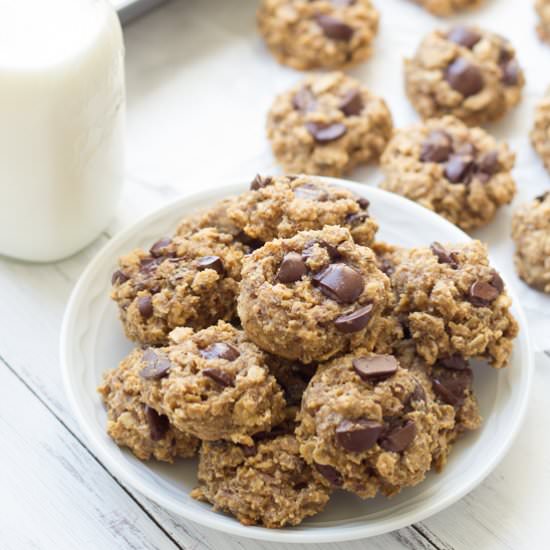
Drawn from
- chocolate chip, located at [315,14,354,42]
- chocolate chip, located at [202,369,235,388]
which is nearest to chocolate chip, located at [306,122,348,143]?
chocolate chip, located at [315,14,354,42]

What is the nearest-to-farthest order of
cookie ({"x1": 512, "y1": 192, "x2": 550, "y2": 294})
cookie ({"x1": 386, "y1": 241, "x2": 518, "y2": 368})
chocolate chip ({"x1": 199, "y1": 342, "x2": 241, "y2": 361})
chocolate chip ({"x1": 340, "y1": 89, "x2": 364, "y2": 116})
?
chocolate chip ({"x1": 199, "y1": 342, "x2": 241, "y2": 361}) < cookie ({"x1": 386, "y1": 241, "x2": 518, "y2": 368}) < cookie ({"x1": 512, "y1": 192, "x2": 550, "y2": 294}) < chocolate chip ({"x1": 340, "y1": 89, "x2": 364, "y2": 116})

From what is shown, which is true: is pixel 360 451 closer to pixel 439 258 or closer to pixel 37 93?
pixel 439 258

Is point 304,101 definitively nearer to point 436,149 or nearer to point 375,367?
point 436,149

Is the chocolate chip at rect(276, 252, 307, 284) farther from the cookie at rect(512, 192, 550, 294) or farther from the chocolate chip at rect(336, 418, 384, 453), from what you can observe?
the cookie at rect(512, 192, 550, 294)

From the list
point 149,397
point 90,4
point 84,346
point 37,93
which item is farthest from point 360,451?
point 90,4

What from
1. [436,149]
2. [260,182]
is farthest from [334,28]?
[260,182]

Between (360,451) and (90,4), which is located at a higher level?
(90,4)

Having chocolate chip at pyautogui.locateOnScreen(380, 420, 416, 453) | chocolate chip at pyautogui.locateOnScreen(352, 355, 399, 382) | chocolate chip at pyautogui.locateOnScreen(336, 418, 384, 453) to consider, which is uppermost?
chocolate chip at pyautogui.locateOnScreen(352, 355, 399, 382)
